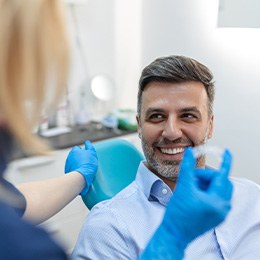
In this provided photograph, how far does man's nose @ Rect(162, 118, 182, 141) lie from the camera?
1.49m

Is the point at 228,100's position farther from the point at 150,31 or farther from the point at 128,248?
the point at 128,248

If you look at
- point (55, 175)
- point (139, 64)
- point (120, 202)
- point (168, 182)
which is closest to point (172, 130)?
point (168, 182)

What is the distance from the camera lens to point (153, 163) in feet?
5.02

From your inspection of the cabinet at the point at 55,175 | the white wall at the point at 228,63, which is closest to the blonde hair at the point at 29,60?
the cabinet at the point at 55,175

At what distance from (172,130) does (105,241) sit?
0.43 metres

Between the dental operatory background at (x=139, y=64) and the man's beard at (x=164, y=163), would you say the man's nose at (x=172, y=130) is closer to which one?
the man's beard at (x=164, y=163)

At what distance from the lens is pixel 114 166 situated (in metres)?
1.92

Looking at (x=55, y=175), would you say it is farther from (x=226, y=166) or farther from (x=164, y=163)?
(x=226, y=166)

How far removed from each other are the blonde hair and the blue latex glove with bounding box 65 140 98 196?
3.44ft

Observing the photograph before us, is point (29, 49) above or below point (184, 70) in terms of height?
above

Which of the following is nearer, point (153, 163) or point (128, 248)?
point (128, 248)

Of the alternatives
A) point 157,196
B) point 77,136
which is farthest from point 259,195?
point 77,136

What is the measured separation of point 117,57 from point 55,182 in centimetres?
180

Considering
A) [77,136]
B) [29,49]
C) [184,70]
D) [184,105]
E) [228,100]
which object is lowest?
[77,136]
